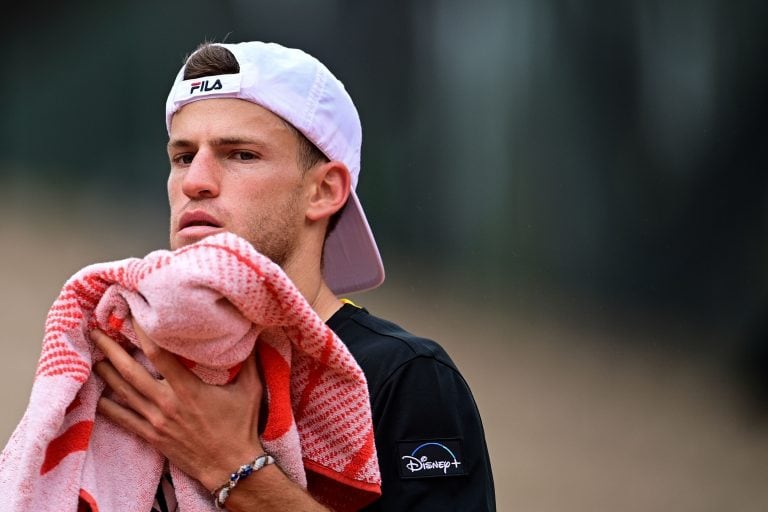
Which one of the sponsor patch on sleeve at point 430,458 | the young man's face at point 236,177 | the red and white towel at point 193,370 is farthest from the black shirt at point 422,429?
the young man's face at point 236,177

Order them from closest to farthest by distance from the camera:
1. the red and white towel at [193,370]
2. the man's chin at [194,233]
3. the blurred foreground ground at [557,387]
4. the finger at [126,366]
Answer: the red and white towel at [193,370] < the finger at [126,366] < the man's chin at [194,233] < the blurred foreground ground at [557,387]

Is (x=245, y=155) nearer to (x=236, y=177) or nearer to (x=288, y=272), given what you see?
(x=236, y=177)

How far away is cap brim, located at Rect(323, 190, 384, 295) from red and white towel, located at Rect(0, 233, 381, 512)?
1.51ft

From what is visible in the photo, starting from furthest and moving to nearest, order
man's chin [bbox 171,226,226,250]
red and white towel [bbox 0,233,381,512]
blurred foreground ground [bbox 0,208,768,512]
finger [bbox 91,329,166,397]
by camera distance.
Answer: blurred foreground ground [bbox 0,208,768,512] → man's chin [bbox 171,226,226,250] → finger [bbox 91,329,166,397] → red and white towel [bbox 0,233,381,512]

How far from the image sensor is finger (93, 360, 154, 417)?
116 cm

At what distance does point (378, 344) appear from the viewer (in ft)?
4.84

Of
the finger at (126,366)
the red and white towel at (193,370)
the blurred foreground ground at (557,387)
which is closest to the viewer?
the red and white towel at (193,370)

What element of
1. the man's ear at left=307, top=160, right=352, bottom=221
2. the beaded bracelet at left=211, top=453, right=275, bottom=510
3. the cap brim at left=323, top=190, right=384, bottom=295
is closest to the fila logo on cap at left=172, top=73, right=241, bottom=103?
the man's ear at left=307, top=160, right=352, bottom=221

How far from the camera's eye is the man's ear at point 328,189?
1510mm

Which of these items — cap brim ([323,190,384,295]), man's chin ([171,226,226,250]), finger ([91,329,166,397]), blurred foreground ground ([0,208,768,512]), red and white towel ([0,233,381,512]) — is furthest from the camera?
blurred foreground ground ([0,208,768,512])

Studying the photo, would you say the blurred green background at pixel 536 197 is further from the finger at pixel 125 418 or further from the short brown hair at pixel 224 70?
the finger at pixel 125 418

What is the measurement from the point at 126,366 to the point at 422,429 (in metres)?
0.42

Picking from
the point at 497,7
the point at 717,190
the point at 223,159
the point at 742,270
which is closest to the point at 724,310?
the point at 742,270

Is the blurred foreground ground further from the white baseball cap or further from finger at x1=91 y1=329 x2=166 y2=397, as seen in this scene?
finger at x1=91 y1=329 x2=166 y2=397
